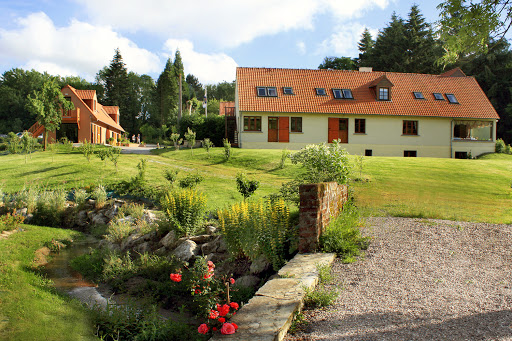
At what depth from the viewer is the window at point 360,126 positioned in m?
29.3

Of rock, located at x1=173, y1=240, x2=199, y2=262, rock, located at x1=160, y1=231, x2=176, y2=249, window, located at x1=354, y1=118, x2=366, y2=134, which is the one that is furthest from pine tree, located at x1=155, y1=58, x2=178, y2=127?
rock, located at x1=173, y1=240, x2=199, y2=262

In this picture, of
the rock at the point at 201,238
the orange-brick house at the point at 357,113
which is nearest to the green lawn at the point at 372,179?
the rock at the point at 201,238

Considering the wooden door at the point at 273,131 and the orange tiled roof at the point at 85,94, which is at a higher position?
the orange tiled roof at the point at 85,94

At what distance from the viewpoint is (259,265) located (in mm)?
6547

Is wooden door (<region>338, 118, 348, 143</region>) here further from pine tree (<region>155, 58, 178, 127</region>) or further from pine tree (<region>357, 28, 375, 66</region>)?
pine tree (<region>155, 58, 178, 127</region>)

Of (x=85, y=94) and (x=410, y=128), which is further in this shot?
(x=85, y=94)

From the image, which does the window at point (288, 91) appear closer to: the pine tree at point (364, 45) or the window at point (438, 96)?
the window at point (438, 96)

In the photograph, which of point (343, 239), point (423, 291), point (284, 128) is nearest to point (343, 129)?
point (284, 128)

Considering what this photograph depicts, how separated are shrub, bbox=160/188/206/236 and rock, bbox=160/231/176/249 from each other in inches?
6.8

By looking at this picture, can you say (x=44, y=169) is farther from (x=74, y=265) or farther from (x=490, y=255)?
(x=490, y=255)

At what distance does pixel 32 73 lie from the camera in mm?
72938

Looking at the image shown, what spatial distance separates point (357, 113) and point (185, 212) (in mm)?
22627

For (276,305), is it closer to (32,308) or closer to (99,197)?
(32,308)

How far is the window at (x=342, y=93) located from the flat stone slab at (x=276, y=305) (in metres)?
26.2
